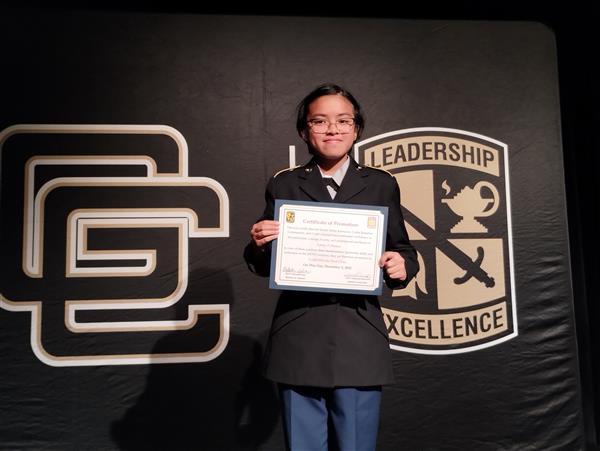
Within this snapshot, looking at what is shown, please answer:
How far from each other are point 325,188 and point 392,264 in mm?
245

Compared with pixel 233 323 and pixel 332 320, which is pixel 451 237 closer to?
Answer: pixel 233 323

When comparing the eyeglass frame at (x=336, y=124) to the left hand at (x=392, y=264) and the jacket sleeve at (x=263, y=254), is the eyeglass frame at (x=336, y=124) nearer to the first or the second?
the jacket sleeve at (x=263, y=254)

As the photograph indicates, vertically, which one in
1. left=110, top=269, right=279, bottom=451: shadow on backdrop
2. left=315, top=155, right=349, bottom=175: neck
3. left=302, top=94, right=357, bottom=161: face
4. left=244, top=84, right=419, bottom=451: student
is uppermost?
left=302, top=94, right=357, bottom=161: face

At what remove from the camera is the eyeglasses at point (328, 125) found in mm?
1259

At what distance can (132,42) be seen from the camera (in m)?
2.31

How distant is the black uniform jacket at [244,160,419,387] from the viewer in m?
1.14

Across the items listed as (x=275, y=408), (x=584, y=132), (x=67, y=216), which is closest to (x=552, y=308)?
(x=584, y=132)

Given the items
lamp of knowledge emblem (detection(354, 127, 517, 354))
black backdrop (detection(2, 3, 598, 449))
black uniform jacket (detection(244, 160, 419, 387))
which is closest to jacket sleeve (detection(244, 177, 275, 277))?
black uniform jacket (detection(244, 160, 419, 387))

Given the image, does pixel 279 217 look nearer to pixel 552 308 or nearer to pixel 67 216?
pixel 67 216

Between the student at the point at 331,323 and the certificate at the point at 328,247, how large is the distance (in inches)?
1.4

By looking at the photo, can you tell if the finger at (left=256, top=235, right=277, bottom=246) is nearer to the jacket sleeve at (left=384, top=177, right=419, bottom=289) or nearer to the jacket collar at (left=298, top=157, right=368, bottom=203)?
the jacket collar at (left=298, top=157, right=368, bottom=203)

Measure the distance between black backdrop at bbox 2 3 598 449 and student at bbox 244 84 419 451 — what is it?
102cm

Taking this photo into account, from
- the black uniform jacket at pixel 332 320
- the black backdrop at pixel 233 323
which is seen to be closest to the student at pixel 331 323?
the black uniform jacket at pixel 332 320

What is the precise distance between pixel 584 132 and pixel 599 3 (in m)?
0.60
